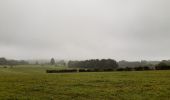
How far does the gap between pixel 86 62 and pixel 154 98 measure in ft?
410

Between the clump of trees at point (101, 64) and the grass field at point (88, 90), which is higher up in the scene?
the clump of trees at point (101, 64)

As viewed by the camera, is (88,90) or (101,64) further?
(101,64)

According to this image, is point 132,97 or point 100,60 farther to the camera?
point 100,60

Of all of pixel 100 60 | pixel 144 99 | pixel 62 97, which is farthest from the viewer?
pixel 100 60

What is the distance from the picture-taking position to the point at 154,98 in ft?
75.1

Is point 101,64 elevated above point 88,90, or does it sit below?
above

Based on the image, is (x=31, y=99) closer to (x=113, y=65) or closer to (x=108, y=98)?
(x=108, y=98)

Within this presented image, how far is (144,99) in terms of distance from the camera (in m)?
22.4

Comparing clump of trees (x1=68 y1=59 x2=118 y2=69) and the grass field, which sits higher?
clump of trees (x1=68 y1=59 x2=118 y2=69)

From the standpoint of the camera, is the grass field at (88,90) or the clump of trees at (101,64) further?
the clump of trees at (101,64)

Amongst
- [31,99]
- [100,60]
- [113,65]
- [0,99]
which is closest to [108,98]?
[31,99]

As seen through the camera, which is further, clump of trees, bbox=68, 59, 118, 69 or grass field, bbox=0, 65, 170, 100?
clump of trees, bbox=68, 59, 118, 69

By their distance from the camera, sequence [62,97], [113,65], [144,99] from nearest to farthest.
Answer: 1. [144,99]
2. [62,97]
3. [113,65]

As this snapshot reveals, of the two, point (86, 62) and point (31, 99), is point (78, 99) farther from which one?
point (86, 62)
